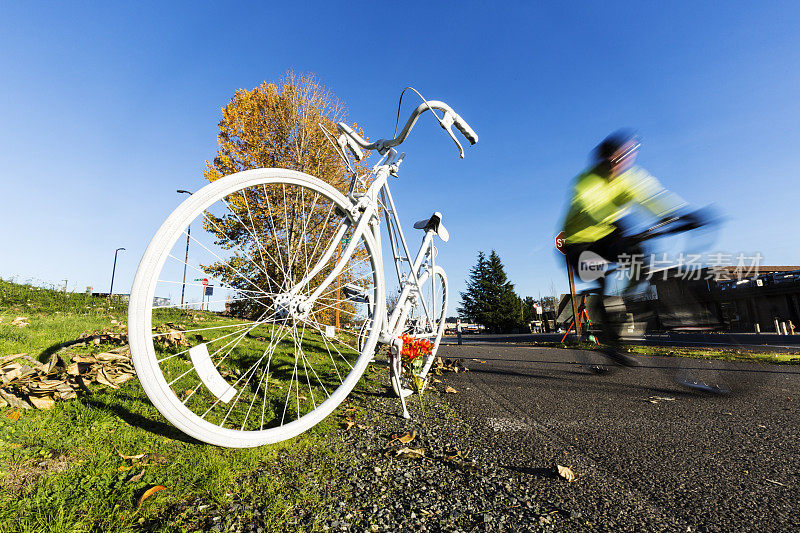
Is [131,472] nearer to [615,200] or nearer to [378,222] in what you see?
[378,222]

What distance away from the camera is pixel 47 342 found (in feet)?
11.7

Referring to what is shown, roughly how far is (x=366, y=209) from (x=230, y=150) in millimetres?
12148

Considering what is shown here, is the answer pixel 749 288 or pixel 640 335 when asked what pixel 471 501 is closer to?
pixel 640 335

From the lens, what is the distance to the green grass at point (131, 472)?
1313 millimetres

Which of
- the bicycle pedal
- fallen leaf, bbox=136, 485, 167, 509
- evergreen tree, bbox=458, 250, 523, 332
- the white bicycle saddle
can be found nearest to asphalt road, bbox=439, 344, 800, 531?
the bicycle pedal

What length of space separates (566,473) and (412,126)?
2.69m

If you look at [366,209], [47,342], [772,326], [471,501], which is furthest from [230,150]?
[772,326]

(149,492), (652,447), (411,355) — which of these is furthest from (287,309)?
(652,447)

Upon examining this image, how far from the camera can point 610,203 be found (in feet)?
8.88

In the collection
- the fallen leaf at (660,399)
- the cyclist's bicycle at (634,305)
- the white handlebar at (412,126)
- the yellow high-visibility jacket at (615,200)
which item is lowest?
the fallen leaf at (660,399)

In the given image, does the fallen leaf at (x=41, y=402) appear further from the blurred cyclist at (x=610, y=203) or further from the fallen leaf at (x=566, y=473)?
the blurred cyclist at (x=610, y=203)

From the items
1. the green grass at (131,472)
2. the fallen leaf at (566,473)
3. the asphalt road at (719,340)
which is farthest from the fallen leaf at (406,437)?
the asphalt road at (719,340)

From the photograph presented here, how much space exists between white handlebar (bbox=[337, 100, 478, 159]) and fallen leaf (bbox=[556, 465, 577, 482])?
8.02ft

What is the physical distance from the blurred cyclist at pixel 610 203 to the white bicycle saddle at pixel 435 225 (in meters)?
1.69
